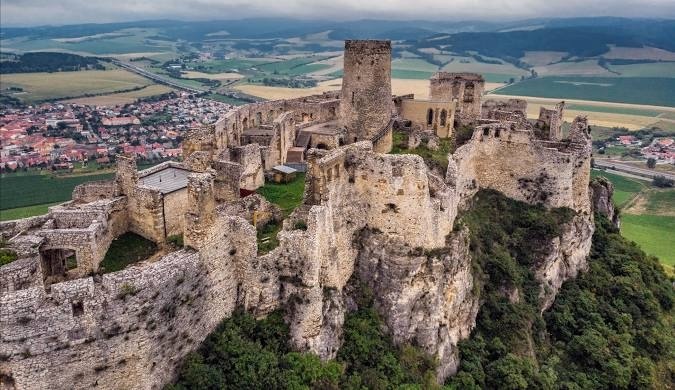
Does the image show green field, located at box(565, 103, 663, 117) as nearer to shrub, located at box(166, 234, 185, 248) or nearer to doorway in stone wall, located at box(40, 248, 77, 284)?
shrub, located at box(166, 234, 185, 248)

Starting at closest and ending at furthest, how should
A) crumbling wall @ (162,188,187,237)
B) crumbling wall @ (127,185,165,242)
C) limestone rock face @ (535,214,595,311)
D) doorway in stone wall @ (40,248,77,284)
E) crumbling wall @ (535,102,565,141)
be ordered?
1. doorway in stone wall @ (40,248,77,284)
2. crumbling wall @ (127,185,165,242)
3. crumbling wall @ (162,188,187,237)
4. limestone rock face @ (535,214,595,311)
5. crumbling wall @ (535,102,565,141)

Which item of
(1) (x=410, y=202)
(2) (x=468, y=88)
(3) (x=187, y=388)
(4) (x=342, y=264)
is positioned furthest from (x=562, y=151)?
(3) (x=187, y=388)

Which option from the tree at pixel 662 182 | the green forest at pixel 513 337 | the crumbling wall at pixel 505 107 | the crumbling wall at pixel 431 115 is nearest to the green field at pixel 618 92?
the tree at pixel 662 182

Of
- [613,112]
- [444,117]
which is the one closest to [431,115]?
[444,117]

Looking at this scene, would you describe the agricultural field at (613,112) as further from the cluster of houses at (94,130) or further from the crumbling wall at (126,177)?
the crumbling wall at (126,177)

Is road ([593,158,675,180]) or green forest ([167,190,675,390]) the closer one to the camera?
green forest ([167,190,675,390])

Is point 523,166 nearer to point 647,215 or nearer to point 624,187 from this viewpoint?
point 647,215

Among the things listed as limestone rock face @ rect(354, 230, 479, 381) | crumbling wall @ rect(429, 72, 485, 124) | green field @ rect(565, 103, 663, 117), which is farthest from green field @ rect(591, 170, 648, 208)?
limestone rock face @ rect(354, 230, 479, 381)
